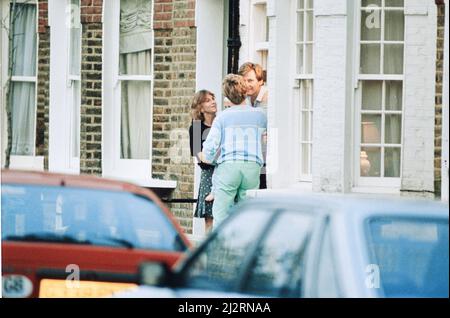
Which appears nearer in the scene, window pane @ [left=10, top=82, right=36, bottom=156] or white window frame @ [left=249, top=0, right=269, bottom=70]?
white window frame @ [left=249, top=0, right=269, bottom=70]

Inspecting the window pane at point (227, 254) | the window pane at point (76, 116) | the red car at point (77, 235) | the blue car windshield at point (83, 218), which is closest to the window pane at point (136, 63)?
the window pane at point (76, 116)

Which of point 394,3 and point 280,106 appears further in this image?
point 280,106

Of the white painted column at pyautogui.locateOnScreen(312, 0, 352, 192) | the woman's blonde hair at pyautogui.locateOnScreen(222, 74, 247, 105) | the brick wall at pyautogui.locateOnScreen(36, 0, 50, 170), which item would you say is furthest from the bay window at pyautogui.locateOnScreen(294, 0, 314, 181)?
the brick wall at pyautogui.locateOnScreen(36, 0, 50, 170)

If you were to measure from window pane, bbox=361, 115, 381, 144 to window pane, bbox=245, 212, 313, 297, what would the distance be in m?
7.52

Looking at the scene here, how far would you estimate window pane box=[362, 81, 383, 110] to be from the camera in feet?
48.0

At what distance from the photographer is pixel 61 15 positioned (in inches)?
755

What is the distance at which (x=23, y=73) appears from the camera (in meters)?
19.6

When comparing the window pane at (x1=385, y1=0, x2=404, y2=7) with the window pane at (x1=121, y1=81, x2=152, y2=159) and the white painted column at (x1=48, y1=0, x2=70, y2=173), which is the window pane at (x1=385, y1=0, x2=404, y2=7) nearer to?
the window pane at (x1=121, y1=81, x2=152, y2=159)

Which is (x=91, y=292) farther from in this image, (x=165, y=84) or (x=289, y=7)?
(x=165, y=84)

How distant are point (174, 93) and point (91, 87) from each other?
1.31 metres

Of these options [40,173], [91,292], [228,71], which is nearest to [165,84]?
[228,71]

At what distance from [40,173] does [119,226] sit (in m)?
0.77

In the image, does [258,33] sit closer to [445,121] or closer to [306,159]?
[306,159]

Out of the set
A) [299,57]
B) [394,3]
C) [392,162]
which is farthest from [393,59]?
[299,57]
